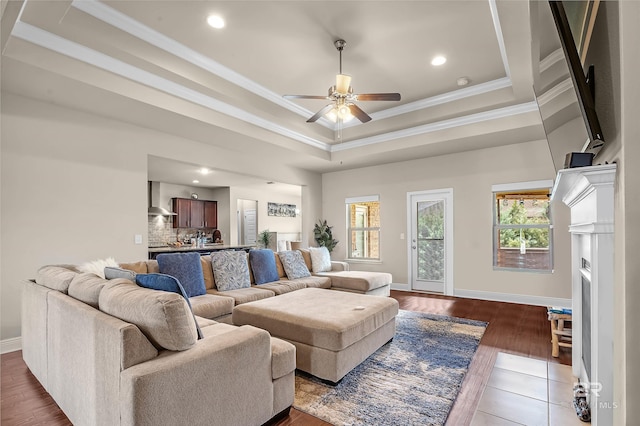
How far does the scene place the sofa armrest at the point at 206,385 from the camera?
135 centimetres

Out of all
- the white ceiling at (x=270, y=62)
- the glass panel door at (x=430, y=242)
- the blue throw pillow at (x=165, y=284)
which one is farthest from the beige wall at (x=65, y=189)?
the glass panel door at (x=430, y=242)

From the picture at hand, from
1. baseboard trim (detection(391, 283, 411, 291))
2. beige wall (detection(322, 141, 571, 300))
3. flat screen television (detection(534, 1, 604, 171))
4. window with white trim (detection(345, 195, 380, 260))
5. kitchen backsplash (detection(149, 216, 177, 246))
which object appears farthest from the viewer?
kitchen backsplash (detection(149, 216, 177, 246))

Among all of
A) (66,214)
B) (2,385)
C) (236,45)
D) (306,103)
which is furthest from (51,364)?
(306,103)

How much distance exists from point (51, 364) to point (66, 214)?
6.80ft

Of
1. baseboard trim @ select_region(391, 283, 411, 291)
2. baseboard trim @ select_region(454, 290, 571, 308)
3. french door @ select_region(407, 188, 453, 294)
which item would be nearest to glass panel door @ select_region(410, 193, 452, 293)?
french door @ select_region(407, 188, 453, 294)

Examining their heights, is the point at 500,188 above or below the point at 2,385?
above

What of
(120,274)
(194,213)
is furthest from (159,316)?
(194,213)

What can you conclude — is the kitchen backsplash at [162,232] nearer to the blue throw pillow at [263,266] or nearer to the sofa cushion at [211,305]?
the blue throw pillow at [263,266]

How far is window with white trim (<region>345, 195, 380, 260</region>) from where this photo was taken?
22.7 feet

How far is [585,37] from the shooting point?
140 centimetres

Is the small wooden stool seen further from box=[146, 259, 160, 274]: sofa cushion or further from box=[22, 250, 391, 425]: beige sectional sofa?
box=[146, 259, 160, 274]: sofa cushion

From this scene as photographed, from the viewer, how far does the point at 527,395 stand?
2.28 m

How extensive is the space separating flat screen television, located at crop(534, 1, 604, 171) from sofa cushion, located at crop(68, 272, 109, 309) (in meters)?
2.62

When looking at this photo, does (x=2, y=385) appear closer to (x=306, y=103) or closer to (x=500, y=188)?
(x=306, y=103)
